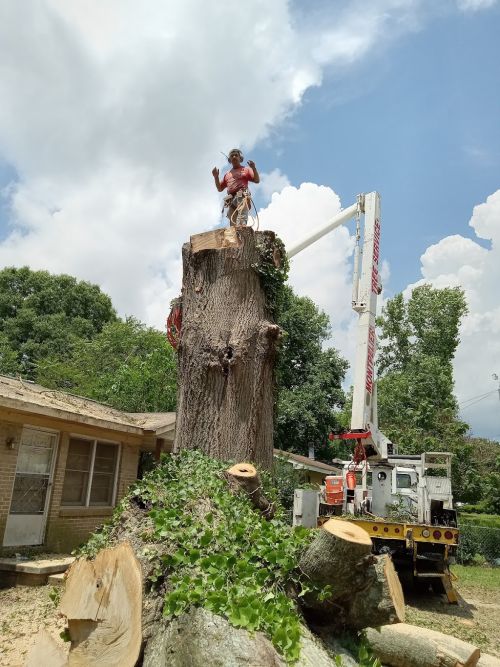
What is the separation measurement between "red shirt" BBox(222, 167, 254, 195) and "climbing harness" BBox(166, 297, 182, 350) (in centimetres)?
172

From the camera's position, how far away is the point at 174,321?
670cm

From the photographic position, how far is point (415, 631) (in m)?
5.27

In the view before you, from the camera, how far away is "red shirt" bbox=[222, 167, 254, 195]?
281 inches

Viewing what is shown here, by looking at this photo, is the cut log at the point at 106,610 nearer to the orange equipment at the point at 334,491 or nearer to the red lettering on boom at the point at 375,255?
the red lettering on boom at the point at 375,255

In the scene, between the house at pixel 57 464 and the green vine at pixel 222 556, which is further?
the house at pixel 57 464

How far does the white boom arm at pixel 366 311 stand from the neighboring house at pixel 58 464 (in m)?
4.27

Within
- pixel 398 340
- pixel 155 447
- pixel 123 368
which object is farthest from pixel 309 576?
pixel 398 340

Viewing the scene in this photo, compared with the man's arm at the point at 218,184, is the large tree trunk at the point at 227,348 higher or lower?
lower

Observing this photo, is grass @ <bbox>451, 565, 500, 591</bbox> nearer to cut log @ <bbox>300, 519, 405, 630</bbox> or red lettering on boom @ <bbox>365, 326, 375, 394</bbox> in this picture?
red lettering on boom @ <bbox>365, 326, 375, 394</bbox>

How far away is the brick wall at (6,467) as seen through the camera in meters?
8.52

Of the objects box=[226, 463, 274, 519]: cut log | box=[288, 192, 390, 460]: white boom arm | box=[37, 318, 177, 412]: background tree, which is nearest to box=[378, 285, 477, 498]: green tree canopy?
box=[37, 318, 177, 412]: background tree

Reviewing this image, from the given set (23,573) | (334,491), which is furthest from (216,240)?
(334,491)

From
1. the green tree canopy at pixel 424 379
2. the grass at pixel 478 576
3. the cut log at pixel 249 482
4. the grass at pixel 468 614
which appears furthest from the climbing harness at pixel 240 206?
the green tree canopy at pixel 424 379

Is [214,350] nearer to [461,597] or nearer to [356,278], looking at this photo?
[356,278]
